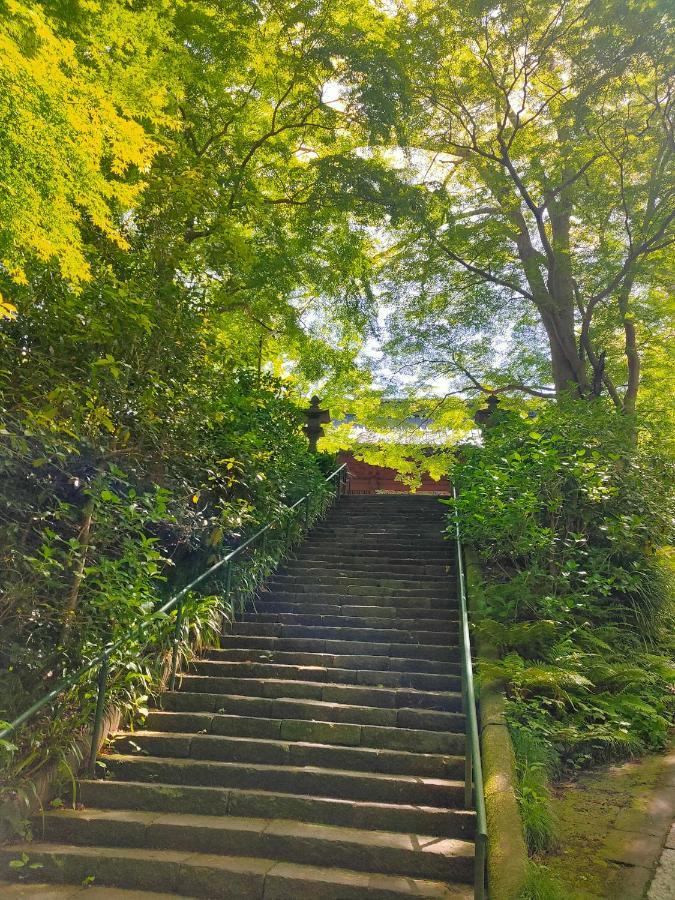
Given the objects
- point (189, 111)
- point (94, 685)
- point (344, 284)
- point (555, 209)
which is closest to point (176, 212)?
point (189, 111)

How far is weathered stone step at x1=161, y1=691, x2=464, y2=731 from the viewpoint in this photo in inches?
190

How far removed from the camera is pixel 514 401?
481 inches

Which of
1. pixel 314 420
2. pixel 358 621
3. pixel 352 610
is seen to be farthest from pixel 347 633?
pixel 314 420

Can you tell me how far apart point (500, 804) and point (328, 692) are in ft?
6.90

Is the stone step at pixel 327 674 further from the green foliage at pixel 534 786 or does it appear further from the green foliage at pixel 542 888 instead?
the green foliage at pixel 542 888

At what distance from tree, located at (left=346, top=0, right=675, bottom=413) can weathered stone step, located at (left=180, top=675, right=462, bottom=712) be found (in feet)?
20.0

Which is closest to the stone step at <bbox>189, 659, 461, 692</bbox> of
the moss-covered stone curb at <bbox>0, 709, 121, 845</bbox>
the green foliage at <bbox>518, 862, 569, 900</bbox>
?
the moss-covered stone curb at <bbox>0, 709, 121, 845</bbox>

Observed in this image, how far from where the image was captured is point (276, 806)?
4.01 m

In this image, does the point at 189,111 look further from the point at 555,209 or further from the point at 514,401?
the point at 514,401

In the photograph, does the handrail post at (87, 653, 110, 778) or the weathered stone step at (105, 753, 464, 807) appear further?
the handrail post at (87, 653, 110, 778)

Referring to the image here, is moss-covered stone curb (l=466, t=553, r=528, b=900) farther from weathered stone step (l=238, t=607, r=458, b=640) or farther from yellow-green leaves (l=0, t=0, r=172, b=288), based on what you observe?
yellow-green leaves (l=0, t=0, r=172, b=288)

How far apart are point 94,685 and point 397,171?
27.8 ft

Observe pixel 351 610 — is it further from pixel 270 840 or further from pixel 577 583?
pixel 270 840

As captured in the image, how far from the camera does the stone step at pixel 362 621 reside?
6.57 m
